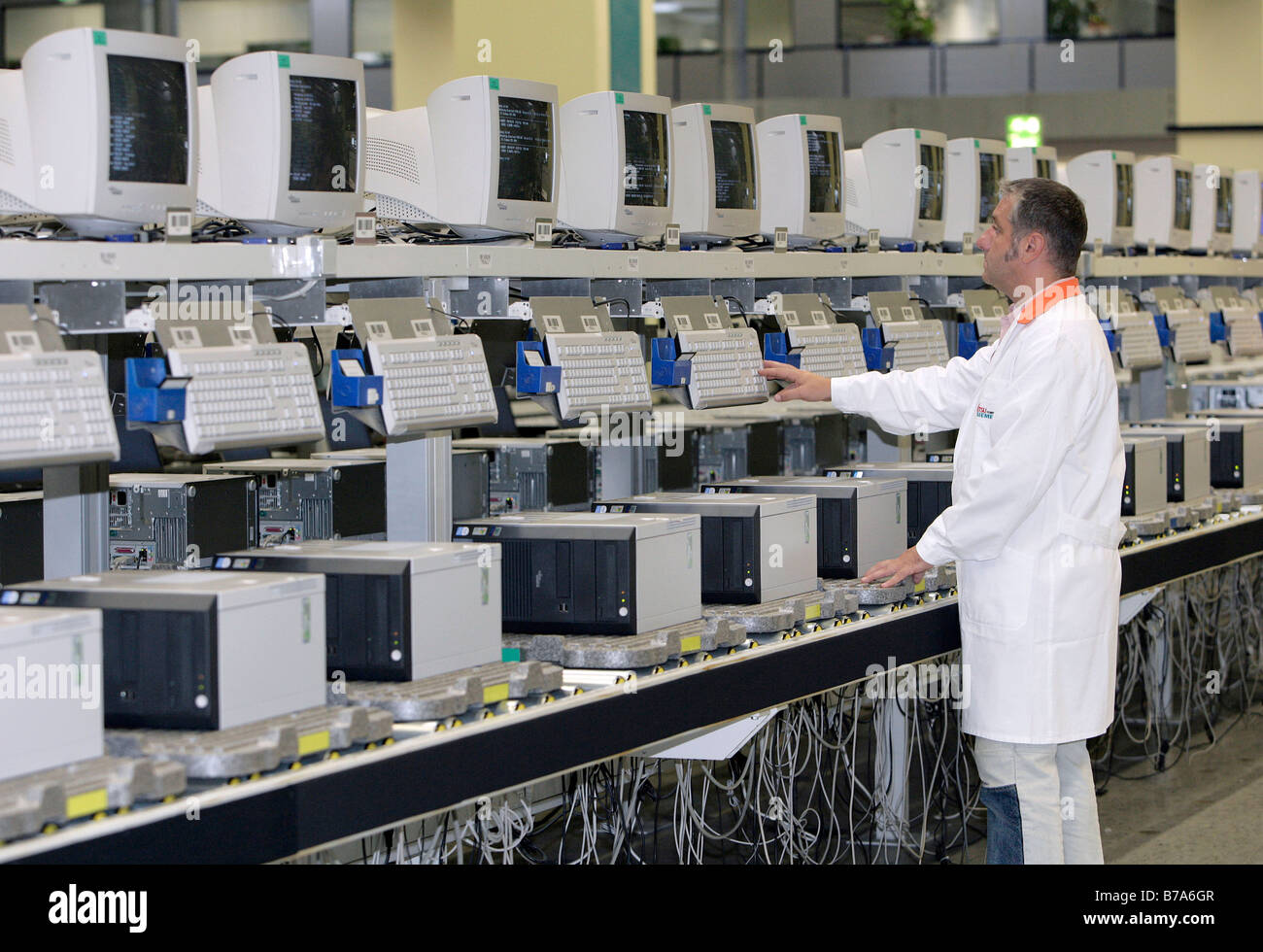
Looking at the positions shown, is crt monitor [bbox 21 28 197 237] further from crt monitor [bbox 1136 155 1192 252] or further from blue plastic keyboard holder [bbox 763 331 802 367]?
crt monitor [bbox 1136 155 1192 252]

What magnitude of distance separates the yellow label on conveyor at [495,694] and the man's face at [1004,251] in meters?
1.48

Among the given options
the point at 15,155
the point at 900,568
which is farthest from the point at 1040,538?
the point at 15,155

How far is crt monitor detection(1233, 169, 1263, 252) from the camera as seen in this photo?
26.5ft

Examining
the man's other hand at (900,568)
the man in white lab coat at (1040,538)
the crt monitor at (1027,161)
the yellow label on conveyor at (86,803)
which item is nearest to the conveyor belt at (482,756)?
the yellow label on conveyor at (86,803)

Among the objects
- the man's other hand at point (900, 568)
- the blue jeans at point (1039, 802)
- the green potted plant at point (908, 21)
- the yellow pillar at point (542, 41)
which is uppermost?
the green potted plant at point (908, 21)

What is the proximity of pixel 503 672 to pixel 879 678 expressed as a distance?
145 cm

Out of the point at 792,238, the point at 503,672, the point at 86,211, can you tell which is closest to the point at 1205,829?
the point at 792,238

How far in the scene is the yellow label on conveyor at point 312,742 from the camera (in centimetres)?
A: 279

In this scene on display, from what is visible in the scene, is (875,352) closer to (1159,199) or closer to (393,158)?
(393,158)

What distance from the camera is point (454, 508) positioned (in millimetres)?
5008

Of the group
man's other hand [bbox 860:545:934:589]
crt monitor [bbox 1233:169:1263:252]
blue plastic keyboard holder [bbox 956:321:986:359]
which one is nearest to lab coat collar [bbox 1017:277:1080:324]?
man's other hand [bbox 860:545:934:589]

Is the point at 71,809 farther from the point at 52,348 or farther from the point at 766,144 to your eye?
the point at 766,144

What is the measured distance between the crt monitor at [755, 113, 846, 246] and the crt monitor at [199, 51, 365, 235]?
1.87 meters

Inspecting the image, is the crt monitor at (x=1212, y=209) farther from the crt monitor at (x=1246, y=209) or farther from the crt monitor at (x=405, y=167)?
the crt monitor at (x=405, y=167)
